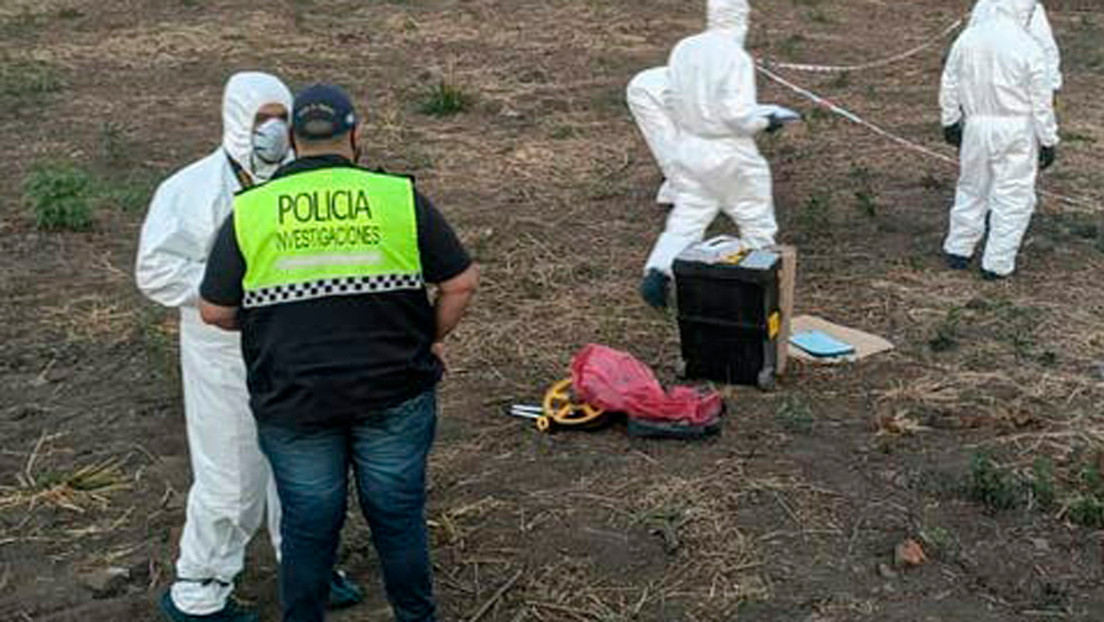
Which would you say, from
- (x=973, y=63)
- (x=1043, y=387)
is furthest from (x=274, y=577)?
(x=973, y=63)

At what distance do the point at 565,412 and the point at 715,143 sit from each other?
209cm

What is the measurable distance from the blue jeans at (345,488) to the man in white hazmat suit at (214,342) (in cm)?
33

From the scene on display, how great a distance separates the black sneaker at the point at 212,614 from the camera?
4590 mm

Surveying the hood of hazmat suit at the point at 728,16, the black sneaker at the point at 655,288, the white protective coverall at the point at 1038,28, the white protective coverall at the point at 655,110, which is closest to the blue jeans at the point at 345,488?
the black sneaker at the point at 655,288

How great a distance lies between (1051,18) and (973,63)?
10.1 meters

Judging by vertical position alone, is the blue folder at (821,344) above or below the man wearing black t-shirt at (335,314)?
below

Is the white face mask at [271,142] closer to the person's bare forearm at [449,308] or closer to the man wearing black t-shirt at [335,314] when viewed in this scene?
the man wearing black t-shirt at [335,314]

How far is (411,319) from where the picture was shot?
392 centimetres

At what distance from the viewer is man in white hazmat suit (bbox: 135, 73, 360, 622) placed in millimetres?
4273

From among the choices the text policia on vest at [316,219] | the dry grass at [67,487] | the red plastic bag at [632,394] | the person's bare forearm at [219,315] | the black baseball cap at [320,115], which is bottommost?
the dry grass at [67,487]

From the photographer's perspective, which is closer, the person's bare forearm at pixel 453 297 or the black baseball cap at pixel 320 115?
the black baseball cap at pixel 320 115

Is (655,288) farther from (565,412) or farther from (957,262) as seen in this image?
(957,262)

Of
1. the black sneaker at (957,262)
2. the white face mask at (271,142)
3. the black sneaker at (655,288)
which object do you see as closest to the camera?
the white face mask at (271,142)

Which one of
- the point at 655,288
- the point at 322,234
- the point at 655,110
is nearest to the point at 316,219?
the point at 322,234
